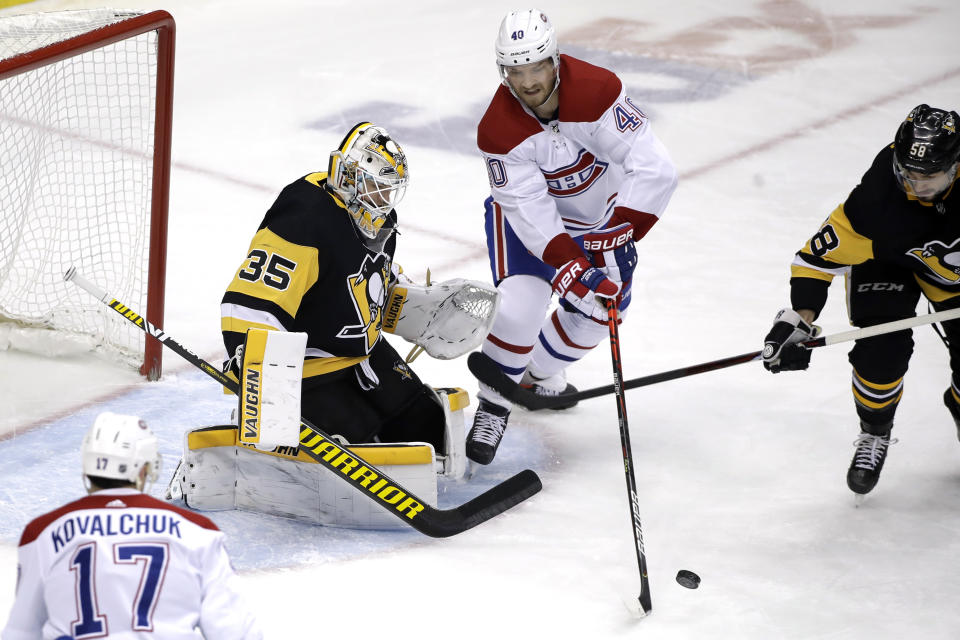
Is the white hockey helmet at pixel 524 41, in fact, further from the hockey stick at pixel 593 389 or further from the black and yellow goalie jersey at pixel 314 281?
the hockey stick at pixel 593 389

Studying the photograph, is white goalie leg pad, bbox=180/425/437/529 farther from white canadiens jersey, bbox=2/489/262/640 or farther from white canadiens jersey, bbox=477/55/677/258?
white canadiens jersey, bbox=2/489/262/640

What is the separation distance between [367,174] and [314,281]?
0.83ft

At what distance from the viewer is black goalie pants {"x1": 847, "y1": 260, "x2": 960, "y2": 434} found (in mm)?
2645

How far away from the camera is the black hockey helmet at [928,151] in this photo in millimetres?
2342

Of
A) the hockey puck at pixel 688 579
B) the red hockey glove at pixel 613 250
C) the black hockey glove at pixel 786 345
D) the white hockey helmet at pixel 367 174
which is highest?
the white hockey helmet at pixel 367 174

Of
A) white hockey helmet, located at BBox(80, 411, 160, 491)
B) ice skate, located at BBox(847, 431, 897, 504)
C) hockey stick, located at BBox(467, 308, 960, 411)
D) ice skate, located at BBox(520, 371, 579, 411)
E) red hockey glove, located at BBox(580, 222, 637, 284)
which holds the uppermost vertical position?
white hockey helmet, located at BBox(80, 411, 160, 491)

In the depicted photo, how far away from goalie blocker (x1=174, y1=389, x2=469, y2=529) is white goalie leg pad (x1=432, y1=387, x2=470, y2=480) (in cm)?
13

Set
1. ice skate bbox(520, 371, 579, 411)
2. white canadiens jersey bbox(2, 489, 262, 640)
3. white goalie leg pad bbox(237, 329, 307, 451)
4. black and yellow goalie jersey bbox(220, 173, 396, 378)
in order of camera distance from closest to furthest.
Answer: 1. white canadiens jersey bbox(2, 489, 262, 640)
2. white goalie leg pad bbox(237, 329, 307, 451)
3. black and yellow goalie jersey bbox(220, 173, 396, 378)
4. ice skate bbox(520, 371, 579, 411)

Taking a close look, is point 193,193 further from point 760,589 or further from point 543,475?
point 760,589

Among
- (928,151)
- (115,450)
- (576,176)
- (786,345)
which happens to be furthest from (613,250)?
(115,450)

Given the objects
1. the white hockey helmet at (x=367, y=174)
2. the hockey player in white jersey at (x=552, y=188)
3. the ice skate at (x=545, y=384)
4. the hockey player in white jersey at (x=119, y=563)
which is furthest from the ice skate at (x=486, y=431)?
the hockey player in white jersey at (x=119, y=563)

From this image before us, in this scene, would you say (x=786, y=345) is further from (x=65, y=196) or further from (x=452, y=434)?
(x=65, y=196)

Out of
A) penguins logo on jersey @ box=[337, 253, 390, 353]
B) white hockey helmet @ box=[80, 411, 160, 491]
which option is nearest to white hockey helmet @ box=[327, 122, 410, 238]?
penguins logo on jersey @ box=[337, 253, 390, 353]

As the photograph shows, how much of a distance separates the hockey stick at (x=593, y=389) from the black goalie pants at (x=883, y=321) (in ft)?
0.14
